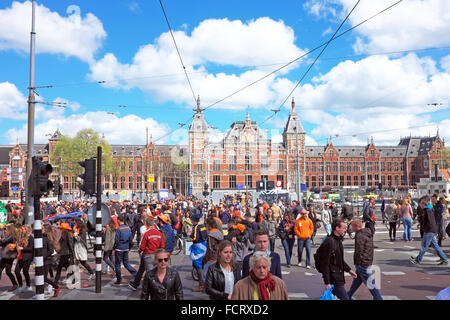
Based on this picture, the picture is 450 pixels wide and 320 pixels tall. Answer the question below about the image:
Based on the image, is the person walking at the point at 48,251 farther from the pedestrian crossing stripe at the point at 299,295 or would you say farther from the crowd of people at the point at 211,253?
the pedestrian crossing stripe at the point at 299,295

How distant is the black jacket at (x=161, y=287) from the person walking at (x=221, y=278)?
14.7 inches

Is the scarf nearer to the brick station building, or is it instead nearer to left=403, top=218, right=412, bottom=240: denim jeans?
left=403, top=218, right=412, bottom=240: denim jeans

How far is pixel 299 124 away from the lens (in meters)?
86.3

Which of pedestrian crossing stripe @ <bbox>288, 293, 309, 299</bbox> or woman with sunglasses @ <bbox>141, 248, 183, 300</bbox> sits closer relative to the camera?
woman with sunglasses @ <bbox>141, 248, 183, 300</bbox>

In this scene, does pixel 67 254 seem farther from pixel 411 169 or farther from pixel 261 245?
pixel 411 169

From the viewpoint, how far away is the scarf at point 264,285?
3.96m

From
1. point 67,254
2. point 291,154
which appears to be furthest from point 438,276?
point 291,154

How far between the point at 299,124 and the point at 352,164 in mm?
19118

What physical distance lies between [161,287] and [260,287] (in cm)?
137

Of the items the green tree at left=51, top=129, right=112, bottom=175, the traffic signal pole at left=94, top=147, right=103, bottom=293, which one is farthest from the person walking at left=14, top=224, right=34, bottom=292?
the green tree at left=51, top=129, right=112, bottom=175

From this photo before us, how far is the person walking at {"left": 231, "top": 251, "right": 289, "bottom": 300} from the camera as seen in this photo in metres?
3.97

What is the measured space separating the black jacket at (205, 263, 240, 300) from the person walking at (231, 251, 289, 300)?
90 cm

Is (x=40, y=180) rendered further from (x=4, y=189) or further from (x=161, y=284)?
(x=4, y=189)

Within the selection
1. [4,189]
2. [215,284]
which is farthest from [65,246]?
[4,189]
